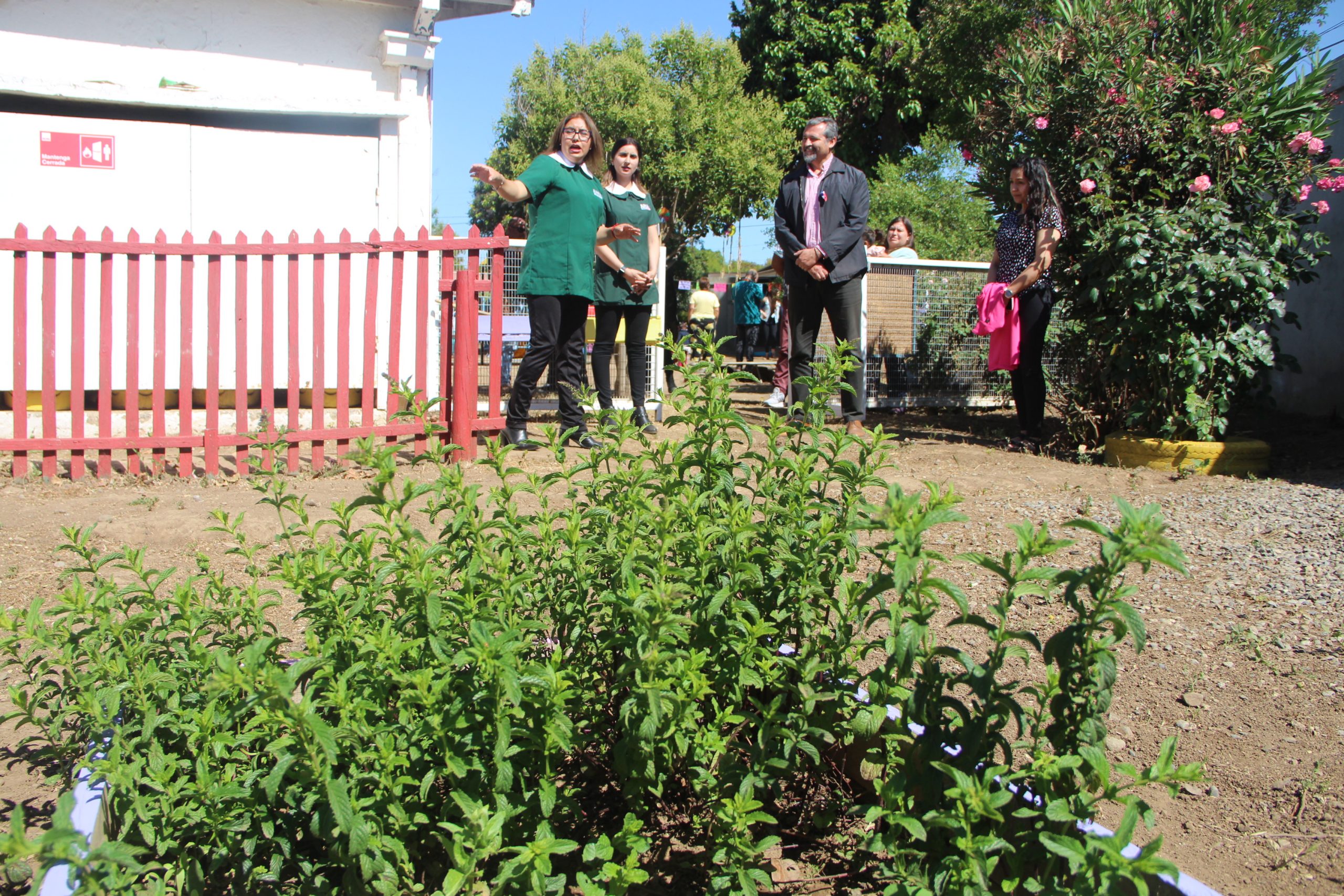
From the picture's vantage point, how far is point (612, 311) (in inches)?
260

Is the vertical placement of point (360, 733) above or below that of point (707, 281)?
below

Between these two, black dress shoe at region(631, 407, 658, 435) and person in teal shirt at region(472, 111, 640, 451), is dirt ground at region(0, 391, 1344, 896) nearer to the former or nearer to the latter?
person in teal shirt at region(472, 111, 640, 451)

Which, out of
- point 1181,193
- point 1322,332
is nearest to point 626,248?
point 1181,193

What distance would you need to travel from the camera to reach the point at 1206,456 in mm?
5859

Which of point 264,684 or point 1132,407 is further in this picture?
point 1132,407

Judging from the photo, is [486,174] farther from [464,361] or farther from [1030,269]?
[1030,269]

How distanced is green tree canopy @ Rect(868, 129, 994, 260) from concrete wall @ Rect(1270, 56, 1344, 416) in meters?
14.2

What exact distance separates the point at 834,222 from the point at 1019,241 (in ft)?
4.24

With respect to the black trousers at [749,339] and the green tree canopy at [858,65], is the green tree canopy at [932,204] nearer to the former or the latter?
the green tree canopy at [858,65]

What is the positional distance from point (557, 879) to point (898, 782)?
0.64 meters

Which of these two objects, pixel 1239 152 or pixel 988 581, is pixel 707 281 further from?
pixel 988 581

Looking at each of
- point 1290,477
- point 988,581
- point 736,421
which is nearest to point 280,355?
point 988,581

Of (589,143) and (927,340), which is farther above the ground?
(589,143)

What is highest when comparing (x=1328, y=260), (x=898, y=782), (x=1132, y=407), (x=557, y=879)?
(x=1328, y=260)
